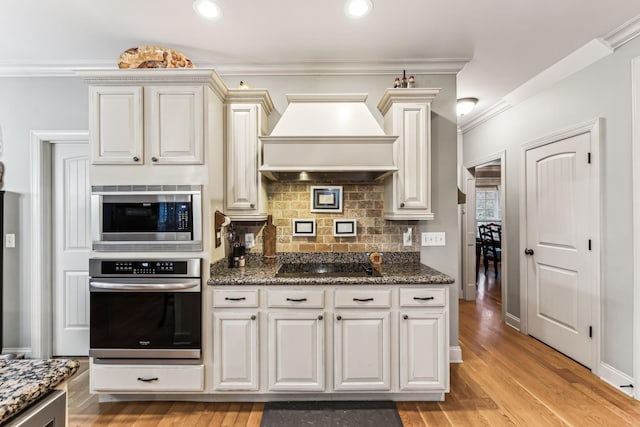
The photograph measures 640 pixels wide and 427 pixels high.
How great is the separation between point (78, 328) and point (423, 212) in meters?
3.33

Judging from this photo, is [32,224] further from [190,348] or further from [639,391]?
[639,391]

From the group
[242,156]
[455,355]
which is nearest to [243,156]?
[242,156]

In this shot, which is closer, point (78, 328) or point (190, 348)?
point (190, 348)

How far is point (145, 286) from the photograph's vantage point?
7.04 feet

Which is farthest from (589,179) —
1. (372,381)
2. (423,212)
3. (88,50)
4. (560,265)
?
(88,50)

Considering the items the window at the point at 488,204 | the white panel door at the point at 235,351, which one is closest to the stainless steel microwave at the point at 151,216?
the white panel door at the point at 235,351

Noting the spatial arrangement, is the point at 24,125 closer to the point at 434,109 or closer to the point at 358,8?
the point at 358,8

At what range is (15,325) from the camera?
285 centimetres

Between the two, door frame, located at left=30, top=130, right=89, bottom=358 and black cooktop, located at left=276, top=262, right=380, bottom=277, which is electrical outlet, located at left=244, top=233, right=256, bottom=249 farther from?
door frame, located at left=30, top=130, right=89, bottom=358

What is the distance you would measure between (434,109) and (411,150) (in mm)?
646

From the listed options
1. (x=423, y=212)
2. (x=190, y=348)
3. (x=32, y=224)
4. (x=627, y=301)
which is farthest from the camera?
(x=32, y=224)

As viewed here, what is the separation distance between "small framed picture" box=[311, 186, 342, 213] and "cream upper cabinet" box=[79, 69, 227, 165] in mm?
1036

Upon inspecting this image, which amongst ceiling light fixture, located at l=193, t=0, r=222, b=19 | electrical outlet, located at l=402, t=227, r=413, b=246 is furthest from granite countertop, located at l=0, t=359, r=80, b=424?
electrical outlet, located at l=402, t=227, r=413, b=246

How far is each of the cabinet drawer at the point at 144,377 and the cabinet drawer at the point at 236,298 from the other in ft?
1.56
